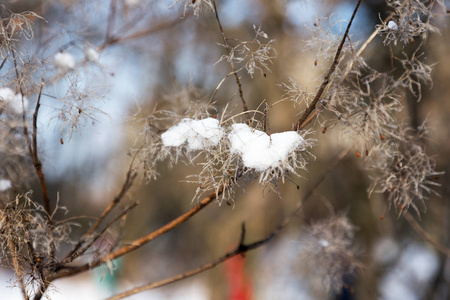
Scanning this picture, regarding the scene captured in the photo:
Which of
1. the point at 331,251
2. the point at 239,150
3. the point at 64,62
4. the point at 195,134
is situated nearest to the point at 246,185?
the point at 331,251

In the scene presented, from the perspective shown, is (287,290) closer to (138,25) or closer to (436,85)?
(436,85)

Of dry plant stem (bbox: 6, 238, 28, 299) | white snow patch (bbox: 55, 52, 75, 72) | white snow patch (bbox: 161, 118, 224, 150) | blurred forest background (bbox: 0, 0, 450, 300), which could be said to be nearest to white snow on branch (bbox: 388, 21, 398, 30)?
blurred forest background (bbox: 0, 0, 450, 300)

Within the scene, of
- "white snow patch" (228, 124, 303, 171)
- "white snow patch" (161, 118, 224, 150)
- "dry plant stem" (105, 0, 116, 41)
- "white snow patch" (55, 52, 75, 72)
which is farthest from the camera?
"dry plant stem" (105, 0, 116, 41)

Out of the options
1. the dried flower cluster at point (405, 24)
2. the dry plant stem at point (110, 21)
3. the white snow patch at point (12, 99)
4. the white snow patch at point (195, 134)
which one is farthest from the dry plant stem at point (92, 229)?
the dried flower cluster at point (405, 24)

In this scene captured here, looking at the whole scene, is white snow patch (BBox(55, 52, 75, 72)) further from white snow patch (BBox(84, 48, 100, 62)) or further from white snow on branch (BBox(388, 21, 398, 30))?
white snow on branch (BBox(388, 21, 398, 30))

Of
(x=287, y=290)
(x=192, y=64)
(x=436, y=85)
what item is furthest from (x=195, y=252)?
(x=436, y=85)

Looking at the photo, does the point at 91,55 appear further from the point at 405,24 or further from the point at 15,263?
the point at 405,24
